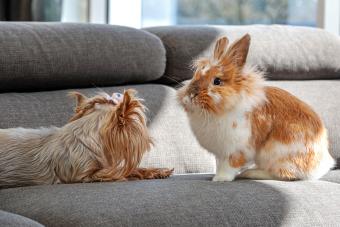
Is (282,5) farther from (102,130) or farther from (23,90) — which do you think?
(102,130)

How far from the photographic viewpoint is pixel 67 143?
2.32 metres

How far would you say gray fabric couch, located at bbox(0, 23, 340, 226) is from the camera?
2.01 m

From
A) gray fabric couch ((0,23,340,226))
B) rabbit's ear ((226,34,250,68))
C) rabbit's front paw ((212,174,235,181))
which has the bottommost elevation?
rabbit's front paw ((212,174,235,181))


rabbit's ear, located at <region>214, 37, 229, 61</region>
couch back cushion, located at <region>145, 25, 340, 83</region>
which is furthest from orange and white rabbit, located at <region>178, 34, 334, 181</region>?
couch back cushion, located at <region>145, 25, 340, 83</region>

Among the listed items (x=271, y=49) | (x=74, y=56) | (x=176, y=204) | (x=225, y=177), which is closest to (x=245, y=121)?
(x=225, y=177)

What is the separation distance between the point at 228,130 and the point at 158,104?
0.71 meters

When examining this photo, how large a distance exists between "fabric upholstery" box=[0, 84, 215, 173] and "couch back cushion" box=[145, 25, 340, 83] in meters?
0.15

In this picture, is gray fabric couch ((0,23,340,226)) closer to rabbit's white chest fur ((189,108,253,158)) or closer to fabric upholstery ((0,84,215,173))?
fabric upholstery ((0,84,215,173))

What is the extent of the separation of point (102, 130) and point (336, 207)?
27.9 inches

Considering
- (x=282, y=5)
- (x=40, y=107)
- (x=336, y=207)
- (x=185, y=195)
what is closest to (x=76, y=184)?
(x=185, y=195)

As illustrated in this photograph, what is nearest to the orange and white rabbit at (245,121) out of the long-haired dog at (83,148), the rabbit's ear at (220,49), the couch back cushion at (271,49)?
the rabbit's ear at (220,49)

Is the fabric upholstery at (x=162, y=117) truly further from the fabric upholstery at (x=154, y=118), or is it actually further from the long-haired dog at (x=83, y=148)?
the long-haired dog at (x=83, y=148)

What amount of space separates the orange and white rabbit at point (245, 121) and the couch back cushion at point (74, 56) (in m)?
0.62

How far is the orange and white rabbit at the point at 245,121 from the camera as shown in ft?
7.52
